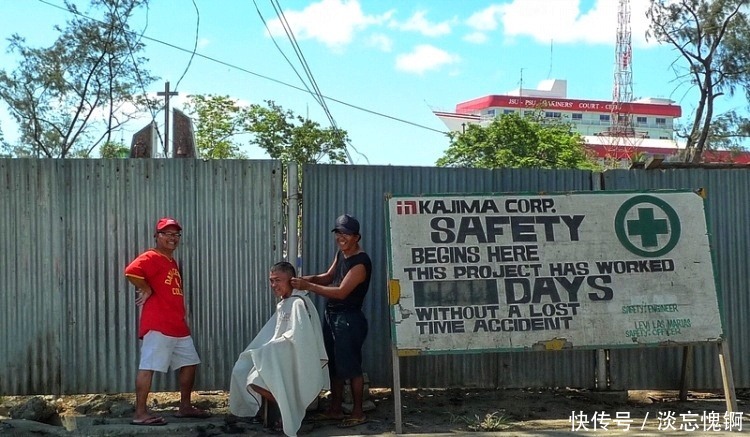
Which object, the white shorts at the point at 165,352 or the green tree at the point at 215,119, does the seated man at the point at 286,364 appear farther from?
the green tree at the point at 215,119

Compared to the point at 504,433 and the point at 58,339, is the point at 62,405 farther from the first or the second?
the point at 504,433

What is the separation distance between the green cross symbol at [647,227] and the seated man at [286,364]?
2.75 metres

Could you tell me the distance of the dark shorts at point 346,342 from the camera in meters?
5.96

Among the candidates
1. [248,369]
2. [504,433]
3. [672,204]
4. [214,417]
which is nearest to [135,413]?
[214,417]

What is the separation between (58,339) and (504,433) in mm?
3750

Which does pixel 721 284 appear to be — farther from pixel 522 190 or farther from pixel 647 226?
pixel 522 190

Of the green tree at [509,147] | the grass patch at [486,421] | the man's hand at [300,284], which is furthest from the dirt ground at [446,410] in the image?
the green tree at [509,147]

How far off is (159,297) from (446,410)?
2.62m

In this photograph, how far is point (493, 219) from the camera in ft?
20.4

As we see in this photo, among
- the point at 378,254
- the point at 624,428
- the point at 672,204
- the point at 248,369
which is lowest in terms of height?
the point at 624,428

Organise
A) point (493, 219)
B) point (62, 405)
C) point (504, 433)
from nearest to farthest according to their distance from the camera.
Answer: point (504, 433), point (493, 219), point (62, 405)

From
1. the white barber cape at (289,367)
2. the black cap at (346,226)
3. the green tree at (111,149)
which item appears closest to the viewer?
the white barber cape at (289,367)

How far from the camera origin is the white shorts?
19.3 ft

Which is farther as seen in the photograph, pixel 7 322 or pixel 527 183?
pixel 527 183
